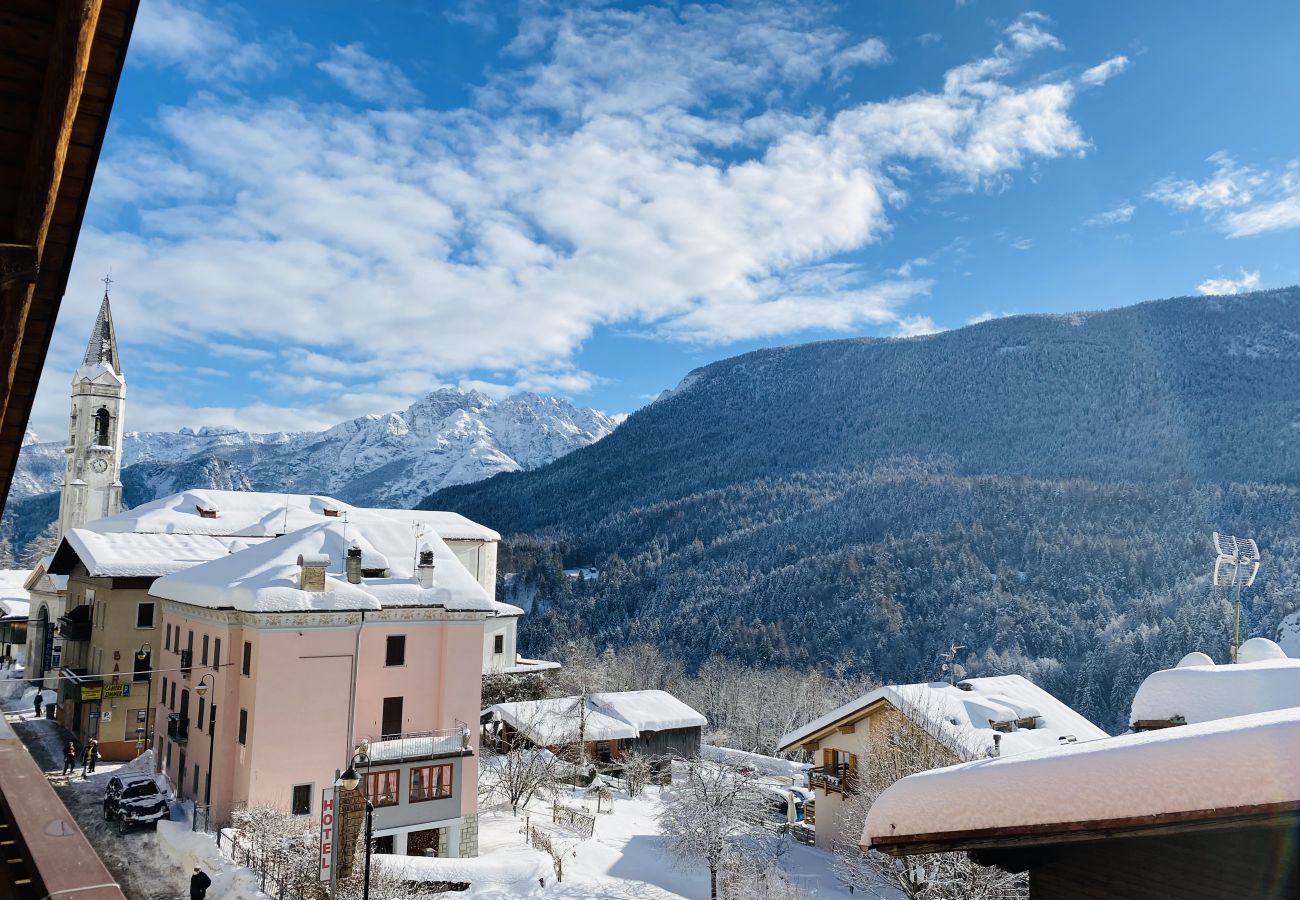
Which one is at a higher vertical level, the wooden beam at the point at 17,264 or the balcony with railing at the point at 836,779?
the wooden beam at the point at 17,264

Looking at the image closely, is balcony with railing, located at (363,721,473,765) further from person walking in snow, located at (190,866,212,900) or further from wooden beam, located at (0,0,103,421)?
wooden beam, located at (0,0,103,421)

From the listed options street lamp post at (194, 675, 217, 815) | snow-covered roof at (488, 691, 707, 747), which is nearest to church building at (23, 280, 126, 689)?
snow-covered roof at (488, 691, 707, 747)

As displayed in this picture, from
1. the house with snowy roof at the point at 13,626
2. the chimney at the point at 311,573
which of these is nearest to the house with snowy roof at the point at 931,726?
the chimney at the point at 311,573

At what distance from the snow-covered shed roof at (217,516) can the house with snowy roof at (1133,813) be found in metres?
48.0

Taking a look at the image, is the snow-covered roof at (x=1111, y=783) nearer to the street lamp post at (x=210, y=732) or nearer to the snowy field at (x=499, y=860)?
the snowy field at (x=499, y=860)

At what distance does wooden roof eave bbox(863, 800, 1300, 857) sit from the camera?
11.8 ft

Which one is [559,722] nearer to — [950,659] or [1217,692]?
[950,659]

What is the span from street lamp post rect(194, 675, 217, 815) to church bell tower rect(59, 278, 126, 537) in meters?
40.2

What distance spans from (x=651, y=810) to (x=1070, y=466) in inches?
6460

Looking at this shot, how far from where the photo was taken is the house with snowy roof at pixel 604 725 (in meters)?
43.7

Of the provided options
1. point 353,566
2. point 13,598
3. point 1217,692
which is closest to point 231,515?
point 353,566

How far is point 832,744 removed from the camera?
3403 centimetres

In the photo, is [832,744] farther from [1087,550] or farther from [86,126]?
[1087,550]

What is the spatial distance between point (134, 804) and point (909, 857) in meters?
23.0
